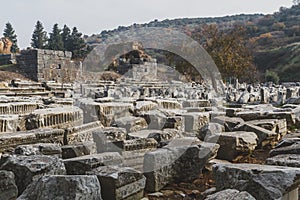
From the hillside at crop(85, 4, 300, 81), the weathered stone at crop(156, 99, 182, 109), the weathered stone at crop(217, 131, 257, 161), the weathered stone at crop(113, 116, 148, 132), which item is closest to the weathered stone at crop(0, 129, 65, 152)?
the weathered stone at crop(113, 116, 148, 132)

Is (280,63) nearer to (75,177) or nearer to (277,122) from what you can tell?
(277,122)

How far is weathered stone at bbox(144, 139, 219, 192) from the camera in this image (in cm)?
402

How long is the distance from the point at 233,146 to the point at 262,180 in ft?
8.23

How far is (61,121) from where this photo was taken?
245 inches

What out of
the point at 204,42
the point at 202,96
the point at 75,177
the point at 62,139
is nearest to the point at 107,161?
the point at 75,177

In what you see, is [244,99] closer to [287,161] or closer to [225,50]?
[225,50]

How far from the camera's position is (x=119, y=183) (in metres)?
3.28

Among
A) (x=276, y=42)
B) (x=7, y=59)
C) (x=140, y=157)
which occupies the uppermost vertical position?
(x=276, y=42)

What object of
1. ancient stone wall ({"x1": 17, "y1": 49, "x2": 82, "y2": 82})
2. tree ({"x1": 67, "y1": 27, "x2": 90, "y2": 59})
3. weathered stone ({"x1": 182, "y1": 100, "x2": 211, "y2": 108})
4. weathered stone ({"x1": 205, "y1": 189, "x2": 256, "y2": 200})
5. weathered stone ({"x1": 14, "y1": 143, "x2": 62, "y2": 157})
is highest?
tree ({"x1": 67, "y1": 27, "x2": 90, "y2": 59})

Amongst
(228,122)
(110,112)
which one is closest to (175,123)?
(228,122)

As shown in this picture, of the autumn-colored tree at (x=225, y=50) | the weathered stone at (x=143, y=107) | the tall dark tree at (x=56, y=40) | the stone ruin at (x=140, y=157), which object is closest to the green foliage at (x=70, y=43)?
the tall dark tree at (x=56, y=40)

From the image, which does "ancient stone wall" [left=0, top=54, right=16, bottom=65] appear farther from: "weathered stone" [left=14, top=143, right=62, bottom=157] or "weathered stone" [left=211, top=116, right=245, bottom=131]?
"weathered stone" [left=14, top=143, right=62, bottom=157]

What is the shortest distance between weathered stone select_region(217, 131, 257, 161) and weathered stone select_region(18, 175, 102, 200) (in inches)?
121

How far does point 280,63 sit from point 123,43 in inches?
1607
